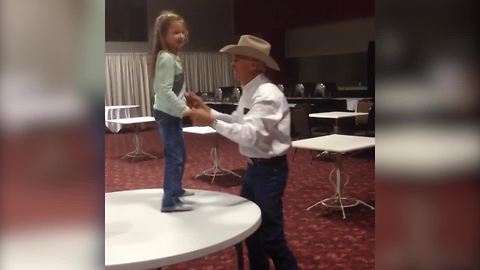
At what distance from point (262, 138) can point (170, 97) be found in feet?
1.32

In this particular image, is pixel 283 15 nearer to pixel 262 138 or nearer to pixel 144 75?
pixel 144 75

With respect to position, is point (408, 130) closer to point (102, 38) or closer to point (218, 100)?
point (102, 38)

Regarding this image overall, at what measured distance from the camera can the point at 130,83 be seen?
11.7 meters

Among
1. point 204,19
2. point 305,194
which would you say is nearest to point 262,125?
point 305,194

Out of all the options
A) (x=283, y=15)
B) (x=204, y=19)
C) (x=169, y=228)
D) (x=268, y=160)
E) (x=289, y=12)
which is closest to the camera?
(x=169, y=228)

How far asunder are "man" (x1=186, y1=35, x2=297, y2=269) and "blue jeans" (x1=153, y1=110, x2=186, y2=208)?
5.1 inches

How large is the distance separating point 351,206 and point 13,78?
416 centimetres

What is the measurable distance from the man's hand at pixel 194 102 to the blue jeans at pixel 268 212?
0.36m

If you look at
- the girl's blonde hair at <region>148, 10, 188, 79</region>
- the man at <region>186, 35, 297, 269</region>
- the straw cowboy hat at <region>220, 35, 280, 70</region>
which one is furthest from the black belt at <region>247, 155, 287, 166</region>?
the girl's blonde hair at <region>148, 10, 188, 79</region>

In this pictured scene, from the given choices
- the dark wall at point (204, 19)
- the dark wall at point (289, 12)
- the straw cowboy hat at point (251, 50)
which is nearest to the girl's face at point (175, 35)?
the straw cowboy hat at point (251, 50)

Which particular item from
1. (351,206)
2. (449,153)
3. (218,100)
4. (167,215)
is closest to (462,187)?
(449,153)

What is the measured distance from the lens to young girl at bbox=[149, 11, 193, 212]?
2025 millimetres

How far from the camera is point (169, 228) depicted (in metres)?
1.77

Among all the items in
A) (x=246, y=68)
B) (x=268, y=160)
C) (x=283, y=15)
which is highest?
(x=283, y=15)
